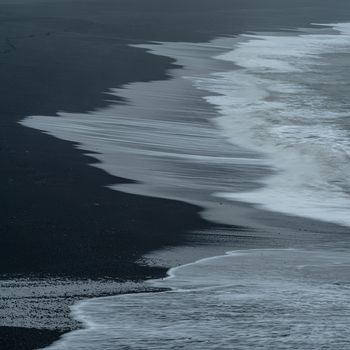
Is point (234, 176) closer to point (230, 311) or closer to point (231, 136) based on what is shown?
point (231, 136)

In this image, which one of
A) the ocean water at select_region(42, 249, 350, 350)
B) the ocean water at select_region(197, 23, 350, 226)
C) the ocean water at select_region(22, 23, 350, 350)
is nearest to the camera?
the ocean water at select_region(42, 249, 350, 350)

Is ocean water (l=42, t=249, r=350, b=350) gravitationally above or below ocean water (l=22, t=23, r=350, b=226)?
below

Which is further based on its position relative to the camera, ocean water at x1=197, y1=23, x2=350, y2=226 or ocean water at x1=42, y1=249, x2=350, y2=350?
ocean water at x1=197, y1=23, x2=350, y2=226

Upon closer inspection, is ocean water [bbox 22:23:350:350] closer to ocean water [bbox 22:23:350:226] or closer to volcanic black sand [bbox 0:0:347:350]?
ocean water [bbox 22:23:350:226]

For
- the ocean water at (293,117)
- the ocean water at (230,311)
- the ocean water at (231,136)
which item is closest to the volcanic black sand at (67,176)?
the ocean water at (230,311)

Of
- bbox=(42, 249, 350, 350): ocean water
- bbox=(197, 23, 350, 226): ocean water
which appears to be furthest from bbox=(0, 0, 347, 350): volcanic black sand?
bbox=(197, 23, 350, 226): ocean water

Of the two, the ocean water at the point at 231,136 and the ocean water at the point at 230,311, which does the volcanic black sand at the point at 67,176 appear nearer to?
the ocean water at the point at 230,311
